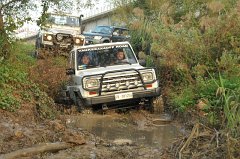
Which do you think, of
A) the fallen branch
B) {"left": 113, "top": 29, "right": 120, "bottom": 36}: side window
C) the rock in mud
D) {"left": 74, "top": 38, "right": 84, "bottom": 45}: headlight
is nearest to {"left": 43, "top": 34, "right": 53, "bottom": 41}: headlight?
{"left": 74, "top": 38, "right": 84, "bottom": 45}: headlight

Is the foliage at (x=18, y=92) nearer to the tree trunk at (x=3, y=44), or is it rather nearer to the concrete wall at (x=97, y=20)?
the tree trunk at (x=3, y=44)

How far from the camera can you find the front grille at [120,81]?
10680mm

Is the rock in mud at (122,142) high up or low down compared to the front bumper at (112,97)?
down

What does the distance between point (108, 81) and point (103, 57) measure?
1266 mm

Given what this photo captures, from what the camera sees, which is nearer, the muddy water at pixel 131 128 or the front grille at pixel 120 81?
the muddy water at pixel 131 128

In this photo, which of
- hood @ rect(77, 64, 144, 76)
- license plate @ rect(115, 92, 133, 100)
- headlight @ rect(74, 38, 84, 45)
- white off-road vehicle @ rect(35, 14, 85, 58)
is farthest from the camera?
headlight @ rect(74, 38, 84, 45)

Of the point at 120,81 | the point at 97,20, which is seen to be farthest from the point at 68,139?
the point at 97,20

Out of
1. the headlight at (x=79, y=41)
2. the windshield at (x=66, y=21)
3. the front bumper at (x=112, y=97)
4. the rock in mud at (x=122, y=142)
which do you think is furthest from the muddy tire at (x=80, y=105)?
the windshield at (x=66, y=21)

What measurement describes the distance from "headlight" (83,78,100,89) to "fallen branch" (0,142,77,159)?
355 cm

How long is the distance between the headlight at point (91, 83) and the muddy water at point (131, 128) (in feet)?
2.14

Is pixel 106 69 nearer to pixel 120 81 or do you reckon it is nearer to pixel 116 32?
pixel 120 81

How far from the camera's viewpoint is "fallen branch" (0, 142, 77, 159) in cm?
620

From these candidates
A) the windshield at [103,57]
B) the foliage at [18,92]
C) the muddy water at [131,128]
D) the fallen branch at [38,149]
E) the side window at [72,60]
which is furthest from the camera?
the side window at [72,60]

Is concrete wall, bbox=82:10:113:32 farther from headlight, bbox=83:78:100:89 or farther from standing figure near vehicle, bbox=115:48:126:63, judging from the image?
headlight, bbox=83:78:100:89
